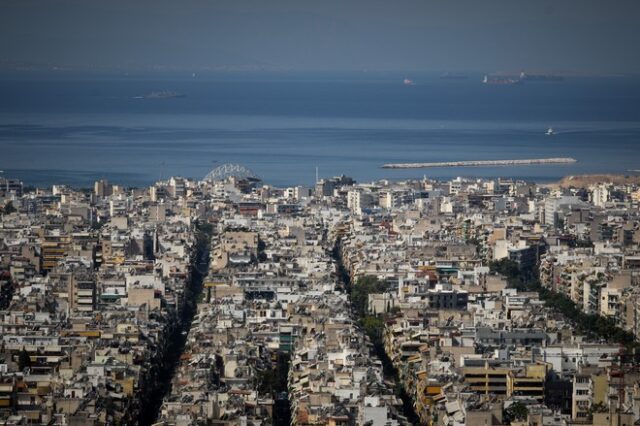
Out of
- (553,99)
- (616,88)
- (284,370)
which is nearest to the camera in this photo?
(284,370)

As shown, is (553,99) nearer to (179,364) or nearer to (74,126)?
(74,126)

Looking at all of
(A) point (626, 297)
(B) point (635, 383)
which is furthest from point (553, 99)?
(B) point (635, 383)

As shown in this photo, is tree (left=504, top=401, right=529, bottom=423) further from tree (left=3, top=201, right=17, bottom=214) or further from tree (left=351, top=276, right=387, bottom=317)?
tree (left=3, top=201, right=17, bottom=214)

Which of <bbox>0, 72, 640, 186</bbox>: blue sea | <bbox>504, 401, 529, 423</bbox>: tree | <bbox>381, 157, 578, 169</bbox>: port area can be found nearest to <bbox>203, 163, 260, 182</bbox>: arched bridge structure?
<bbox>0, 72, 640, 186</bbox>: blue sea

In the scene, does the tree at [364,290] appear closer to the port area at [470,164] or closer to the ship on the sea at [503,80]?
the port area at [470,164]

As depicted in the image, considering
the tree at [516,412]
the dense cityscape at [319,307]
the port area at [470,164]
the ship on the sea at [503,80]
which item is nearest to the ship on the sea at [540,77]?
the ship on the sea at [503,80]
